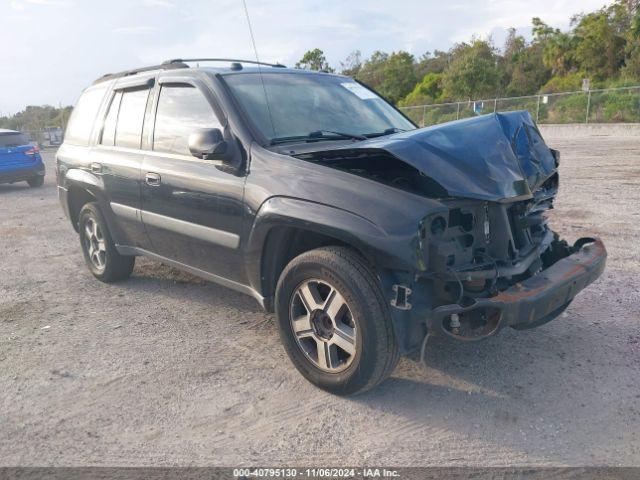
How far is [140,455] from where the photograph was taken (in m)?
2.83

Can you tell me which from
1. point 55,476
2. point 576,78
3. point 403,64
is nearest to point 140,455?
point 55,476

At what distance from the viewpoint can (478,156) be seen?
3.13 meters

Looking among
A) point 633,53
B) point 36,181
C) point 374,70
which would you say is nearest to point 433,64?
point 374,70

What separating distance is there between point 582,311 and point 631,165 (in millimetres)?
10096

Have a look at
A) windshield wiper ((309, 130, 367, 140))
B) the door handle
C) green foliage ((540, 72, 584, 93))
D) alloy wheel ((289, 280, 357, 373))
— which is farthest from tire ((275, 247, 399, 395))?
green foliage ((540, 72, 584, 93))

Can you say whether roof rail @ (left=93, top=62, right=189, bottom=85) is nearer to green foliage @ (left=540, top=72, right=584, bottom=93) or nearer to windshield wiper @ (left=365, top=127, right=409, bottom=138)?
windshield wiper @ (left=365, top=127, right=409, bottom=138)

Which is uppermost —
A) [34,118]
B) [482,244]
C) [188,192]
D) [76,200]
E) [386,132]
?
[386,132]

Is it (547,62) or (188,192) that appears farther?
(547,62)

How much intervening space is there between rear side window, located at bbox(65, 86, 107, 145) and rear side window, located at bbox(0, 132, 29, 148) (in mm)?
9256

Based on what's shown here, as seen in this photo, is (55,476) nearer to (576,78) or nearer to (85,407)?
(85,407)

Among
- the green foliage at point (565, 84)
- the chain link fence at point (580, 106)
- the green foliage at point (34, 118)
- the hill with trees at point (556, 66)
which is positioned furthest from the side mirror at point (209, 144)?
the green foliage at point (34, 118)

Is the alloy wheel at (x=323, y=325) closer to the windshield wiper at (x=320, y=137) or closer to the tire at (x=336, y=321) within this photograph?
the tire at (x=336, y=321)

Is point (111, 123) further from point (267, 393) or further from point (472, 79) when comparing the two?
point (472, 79)

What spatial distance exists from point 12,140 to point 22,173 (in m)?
0.85
